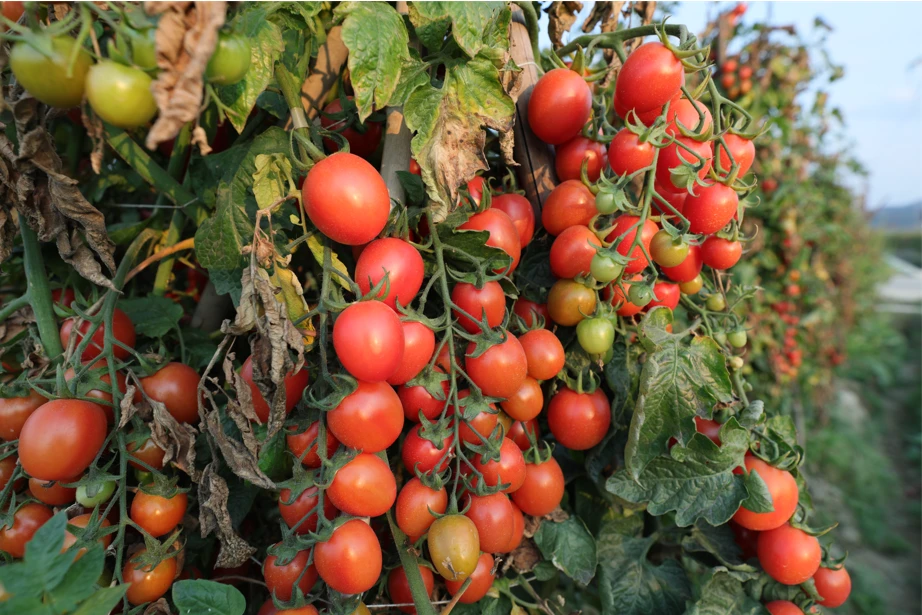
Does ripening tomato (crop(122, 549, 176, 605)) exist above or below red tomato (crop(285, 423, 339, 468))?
below

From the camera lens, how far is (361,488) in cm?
64

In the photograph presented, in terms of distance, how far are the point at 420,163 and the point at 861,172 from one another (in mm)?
5238

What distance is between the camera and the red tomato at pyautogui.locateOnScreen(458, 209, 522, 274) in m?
0.76

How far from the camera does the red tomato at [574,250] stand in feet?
2.66

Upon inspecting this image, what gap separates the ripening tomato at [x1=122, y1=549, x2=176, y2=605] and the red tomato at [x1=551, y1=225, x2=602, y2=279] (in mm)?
702

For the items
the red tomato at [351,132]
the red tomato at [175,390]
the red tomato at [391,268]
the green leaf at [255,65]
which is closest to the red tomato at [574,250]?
the red tomato at [391,268]

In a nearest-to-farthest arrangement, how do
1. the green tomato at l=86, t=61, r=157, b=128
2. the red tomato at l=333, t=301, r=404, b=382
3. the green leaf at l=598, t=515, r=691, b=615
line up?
the green tomato at l=86, t=61, r=157, b=128 < the red tomato at l=333, t=301, r=404, b=382 < the green leaf at l=598, t=515, r=691, b=615

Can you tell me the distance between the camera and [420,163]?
690 mm

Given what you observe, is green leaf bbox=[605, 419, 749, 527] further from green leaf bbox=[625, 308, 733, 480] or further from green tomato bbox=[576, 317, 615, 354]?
green tomato bbox=[576, 317, 615, 354]

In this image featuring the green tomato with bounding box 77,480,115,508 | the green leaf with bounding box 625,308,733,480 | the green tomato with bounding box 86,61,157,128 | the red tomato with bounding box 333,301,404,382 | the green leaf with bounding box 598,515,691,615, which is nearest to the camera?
the green tomato with bounding box 86,61,157,128

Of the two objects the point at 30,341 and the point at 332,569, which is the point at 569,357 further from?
the point at 30,341

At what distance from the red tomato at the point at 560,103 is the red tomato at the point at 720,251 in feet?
0.95

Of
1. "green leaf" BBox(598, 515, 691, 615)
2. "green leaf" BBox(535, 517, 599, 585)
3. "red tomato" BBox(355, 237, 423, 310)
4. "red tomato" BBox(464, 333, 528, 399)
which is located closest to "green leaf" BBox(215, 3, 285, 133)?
"red tomato" BBox(355, 237, 423, 310)

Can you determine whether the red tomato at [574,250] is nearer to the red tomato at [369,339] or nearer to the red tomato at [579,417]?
the red tomato at [579,417]
